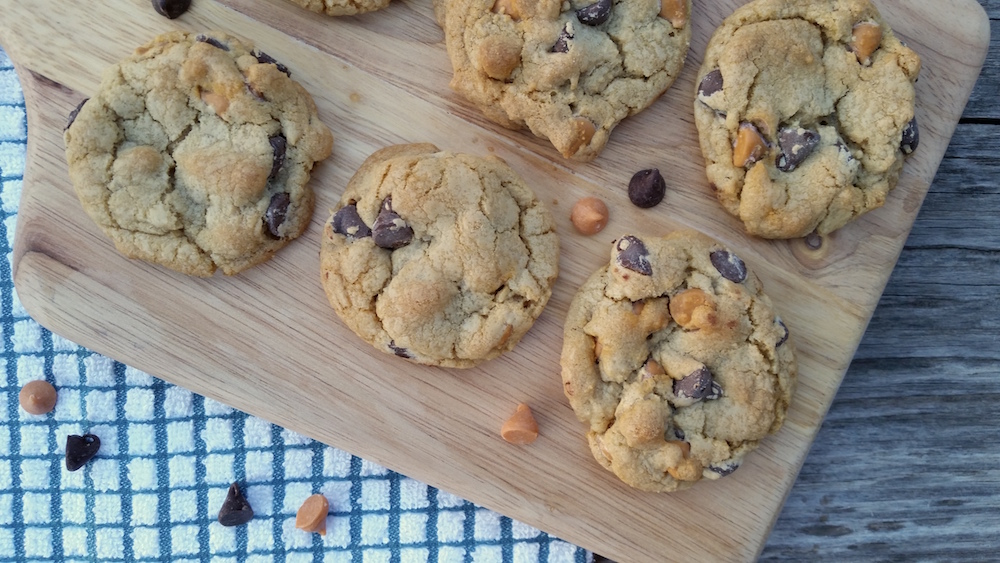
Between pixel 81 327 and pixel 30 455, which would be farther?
pixel 30 455

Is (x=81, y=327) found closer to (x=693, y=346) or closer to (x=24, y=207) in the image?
(x=24, y=207)

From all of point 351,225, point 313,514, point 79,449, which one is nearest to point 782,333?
point 351,225

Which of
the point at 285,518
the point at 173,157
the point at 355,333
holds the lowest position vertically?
the point at 285,518

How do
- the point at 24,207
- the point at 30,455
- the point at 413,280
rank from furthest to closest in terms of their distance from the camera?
the point at 30,455 → the point at 24,207 → the point at 413,280

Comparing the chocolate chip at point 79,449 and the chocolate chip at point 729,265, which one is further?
the chocolate chip at point 79,449

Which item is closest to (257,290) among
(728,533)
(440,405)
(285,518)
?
(440,405)

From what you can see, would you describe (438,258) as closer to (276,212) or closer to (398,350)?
(398,350)

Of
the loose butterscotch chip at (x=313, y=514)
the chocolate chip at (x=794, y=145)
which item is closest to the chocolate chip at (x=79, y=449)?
the loose butterscotch chip at (x=313, y=514)

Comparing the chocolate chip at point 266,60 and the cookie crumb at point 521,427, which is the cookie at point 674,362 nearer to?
the cookie crumb at point 521,427
